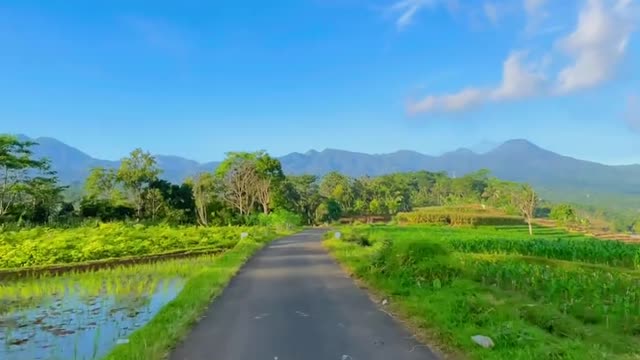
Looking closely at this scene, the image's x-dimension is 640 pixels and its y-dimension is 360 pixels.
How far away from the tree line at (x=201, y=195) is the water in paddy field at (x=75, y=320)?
2799 cm

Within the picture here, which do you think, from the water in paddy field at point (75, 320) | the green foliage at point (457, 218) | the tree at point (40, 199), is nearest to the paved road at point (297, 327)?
the water in paddy field at point (75, 320)

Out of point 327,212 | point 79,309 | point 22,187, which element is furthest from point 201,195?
point 79,309

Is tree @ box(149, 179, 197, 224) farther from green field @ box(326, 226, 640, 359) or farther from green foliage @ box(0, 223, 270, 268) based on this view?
green field @ box(326, 226, 640, 359)

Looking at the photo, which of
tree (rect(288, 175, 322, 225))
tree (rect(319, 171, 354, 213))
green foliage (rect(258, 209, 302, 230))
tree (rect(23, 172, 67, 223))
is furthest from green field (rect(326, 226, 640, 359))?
tree (rect(319, 171, 354, 213))

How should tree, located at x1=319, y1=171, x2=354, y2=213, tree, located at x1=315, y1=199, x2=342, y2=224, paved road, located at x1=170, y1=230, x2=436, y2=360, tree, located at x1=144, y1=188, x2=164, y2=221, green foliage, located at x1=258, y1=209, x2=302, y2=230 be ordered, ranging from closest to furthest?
paved road, located at x1=170, y1=230, x2=436, y2=360
green foliage, located at x1=258, y1=209, x2=302, y2=230
tree, located at x1=144, y1=188, x2=164, y2=221
tree, located at x1=315, y1=199, x2=342, y2=224
tree, located at x1=319, y1=171, x2=354, y2=213

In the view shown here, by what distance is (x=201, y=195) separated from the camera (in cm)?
5659

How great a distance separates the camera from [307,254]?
2164 cm

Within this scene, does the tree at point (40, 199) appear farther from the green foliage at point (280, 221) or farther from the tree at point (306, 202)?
the tree at point (306, 202)

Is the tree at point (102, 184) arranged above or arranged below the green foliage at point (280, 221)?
above

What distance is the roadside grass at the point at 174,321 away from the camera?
22.4 feet

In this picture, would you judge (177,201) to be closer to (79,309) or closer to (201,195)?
(201,195)

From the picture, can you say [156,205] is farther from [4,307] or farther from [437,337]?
[437,337]

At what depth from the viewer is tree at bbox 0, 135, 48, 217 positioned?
40875mm

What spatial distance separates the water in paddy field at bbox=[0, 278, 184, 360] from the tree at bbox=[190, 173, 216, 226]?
38555mm
